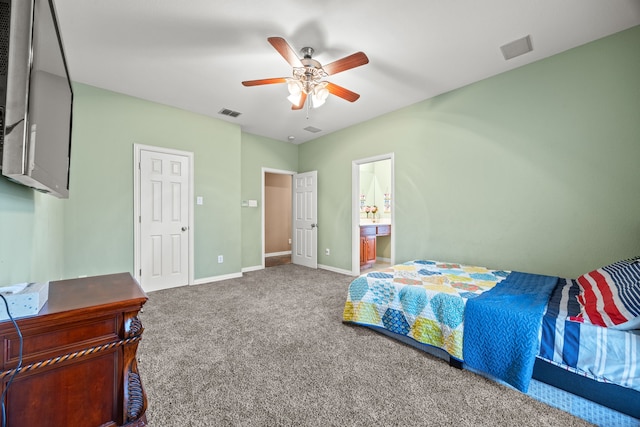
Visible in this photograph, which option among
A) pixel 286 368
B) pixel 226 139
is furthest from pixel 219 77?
pixel 286 368

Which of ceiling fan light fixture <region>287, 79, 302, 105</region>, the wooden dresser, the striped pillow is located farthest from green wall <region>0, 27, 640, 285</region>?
ceiling fan light fixture <region>287, 79, 302, 105</region>

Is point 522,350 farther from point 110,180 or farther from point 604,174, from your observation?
point 110,180

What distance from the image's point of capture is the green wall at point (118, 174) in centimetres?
317

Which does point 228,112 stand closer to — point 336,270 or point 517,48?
point 336,270

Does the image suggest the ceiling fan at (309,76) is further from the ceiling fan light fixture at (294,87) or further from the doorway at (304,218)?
the doorway at (304,218)

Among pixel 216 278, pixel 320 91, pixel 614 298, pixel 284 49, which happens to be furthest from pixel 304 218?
pixel 614 298

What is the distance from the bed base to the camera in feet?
4.41

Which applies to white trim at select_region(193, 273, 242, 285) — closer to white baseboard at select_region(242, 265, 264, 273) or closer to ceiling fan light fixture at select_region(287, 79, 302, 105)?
white baseboard at select_region(242, 265, 264, 273)

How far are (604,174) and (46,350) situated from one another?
4.03 metres

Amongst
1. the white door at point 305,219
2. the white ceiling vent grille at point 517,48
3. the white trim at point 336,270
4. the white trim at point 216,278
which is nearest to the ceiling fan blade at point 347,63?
the white ceiling vent grille at point 517,48

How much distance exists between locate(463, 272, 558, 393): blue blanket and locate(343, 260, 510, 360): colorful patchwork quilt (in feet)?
0.24

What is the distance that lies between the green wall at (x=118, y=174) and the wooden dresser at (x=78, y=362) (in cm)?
259

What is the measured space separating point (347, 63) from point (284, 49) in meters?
0.55

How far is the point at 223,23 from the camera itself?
7.11ft
